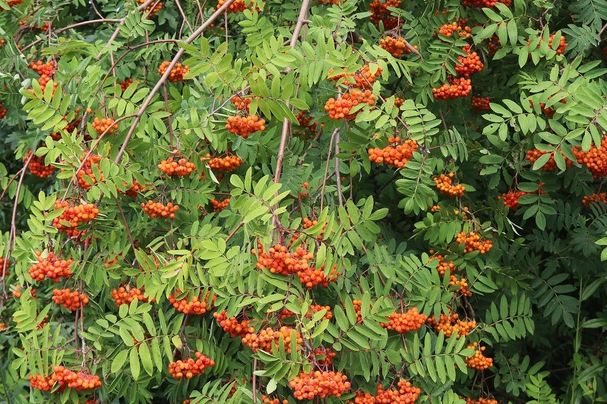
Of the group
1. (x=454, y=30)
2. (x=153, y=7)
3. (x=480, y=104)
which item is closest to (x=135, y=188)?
(x=153, y=7)

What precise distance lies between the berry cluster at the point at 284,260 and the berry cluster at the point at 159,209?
0.57 metres

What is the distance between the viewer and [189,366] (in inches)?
120

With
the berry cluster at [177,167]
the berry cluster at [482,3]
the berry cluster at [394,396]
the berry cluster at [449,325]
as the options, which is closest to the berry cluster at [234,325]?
the berry cluster at [394,396]

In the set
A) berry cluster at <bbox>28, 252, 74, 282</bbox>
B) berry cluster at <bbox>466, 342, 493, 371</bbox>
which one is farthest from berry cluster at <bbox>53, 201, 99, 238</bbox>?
berry cluster at <bbox>466, 342, 493, 371</bbox>

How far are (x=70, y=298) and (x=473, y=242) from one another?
1.44 metres

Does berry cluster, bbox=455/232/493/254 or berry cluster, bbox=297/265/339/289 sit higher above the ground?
berry cluster, bbox=297/265/339/289

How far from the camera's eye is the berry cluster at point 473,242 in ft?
11.6

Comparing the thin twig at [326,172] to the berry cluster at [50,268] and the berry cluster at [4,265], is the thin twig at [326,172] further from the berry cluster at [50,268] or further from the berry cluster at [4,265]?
the berry cluster at [4,265]

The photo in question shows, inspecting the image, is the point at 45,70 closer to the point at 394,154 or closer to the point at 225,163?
the point at 225,163

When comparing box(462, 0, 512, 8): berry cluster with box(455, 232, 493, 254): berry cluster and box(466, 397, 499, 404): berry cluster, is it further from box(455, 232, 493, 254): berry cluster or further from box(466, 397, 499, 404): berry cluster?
box(466, 397, 499, 404): berry cluster

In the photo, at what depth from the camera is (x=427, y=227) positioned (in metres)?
3.56

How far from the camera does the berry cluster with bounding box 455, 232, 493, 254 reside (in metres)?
3.54

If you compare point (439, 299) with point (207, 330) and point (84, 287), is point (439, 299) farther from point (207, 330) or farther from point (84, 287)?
point (84, 287)

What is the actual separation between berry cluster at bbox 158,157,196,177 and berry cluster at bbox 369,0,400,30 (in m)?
1.07
